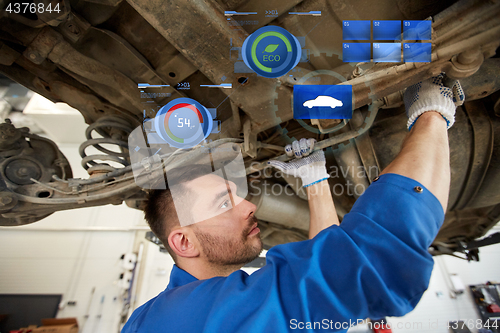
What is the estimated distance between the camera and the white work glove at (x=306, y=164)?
88cm

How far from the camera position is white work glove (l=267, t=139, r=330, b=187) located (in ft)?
2.87

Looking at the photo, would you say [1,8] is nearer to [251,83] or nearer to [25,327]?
[251,83]

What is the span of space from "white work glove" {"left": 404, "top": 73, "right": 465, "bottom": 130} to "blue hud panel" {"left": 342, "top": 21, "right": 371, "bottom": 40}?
19 centimetres

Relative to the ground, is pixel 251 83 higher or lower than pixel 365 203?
higher

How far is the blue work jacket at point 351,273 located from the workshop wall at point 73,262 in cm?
381

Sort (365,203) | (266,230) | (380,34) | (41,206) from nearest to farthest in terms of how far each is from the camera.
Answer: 1. (365,203)
2. (380,34)
3. (41,206)
4. (266,230)

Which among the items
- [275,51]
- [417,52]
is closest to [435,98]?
[417,52]

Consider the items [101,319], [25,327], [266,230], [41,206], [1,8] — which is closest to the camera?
[1,8]

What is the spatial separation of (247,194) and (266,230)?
0.45 meters

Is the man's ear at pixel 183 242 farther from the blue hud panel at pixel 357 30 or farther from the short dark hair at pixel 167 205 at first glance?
the blue hud panel at pixel 357 30

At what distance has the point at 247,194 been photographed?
3.74ft

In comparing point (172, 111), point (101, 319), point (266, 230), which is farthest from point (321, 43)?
point (101, 319)

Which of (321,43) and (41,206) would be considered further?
(41,206)

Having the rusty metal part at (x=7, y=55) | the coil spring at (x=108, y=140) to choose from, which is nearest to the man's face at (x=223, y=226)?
the coil spring at (x=108, y=140)
